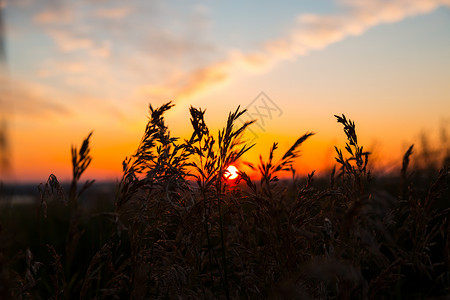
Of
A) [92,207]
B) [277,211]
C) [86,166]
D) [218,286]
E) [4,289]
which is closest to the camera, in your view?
[4,289]

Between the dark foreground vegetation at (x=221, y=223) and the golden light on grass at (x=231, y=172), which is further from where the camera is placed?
the golden light on grass at (x=231, y=172)

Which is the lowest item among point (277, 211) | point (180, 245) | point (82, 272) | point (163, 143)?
point (82, 272)

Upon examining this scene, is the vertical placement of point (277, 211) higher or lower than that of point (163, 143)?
lower

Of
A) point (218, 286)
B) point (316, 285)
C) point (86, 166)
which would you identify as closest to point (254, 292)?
point (316, 285)

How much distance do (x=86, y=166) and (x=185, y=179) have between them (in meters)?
0.79

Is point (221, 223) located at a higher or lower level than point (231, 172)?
lower

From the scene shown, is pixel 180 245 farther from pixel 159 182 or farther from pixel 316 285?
pixel 316 285

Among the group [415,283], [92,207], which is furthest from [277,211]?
[92,207]

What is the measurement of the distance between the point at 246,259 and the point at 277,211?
956mm

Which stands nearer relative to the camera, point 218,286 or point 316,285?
point 316,285

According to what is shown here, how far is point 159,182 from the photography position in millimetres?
2373

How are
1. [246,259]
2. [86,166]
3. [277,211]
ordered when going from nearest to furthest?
[86,166] < [277,211] < [246,259]

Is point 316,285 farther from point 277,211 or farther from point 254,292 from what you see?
point 277,211

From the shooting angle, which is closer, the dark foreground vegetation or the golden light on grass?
the dark foreground vegetation
